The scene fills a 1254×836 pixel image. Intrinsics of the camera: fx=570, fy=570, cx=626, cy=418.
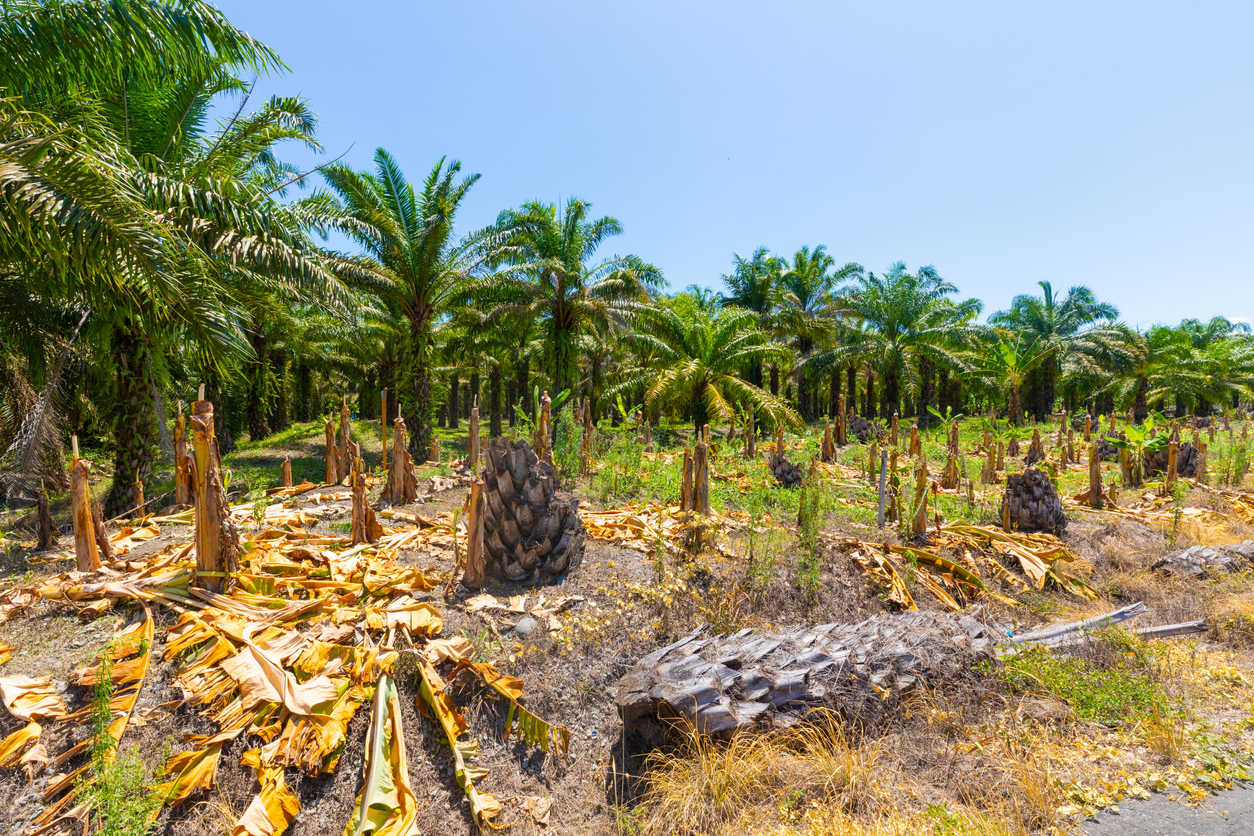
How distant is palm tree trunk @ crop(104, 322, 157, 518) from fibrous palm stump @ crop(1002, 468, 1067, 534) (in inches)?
466

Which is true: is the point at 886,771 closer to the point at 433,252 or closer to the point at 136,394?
the point at 136,394

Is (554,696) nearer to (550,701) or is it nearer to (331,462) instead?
(550,701)

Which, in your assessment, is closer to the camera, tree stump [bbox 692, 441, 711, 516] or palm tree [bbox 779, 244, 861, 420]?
tree stump [bbox 692, 441, 711, 516]

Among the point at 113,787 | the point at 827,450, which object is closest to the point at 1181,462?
the point at 827,450

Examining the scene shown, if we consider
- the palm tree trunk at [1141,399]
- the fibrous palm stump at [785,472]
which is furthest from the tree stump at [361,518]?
the palm tree trunk at [1141,399]

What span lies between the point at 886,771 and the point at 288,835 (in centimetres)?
309

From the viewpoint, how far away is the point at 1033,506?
23.1ft

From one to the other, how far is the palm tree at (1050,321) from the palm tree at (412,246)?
24942mm

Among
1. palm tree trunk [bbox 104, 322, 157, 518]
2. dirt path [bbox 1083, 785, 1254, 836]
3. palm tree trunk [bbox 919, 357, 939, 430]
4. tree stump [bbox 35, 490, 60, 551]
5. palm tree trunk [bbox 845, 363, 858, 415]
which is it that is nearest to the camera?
dirt path [bbox 1083, 785, 1254, 836]

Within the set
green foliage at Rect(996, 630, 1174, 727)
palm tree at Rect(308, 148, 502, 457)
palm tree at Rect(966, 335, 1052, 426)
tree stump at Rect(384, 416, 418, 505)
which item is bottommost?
green foliage at Rect(996, 630, 1174, 727)

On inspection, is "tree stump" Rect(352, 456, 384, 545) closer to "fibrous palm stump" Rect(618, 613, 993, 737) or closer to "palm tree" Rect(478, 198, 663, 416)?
"fibrous palm stump" Rect(618, 613, 993, 737)

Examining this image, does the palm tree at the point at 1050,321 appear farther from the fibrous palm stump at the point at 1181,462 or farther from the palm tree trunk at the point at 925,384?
the fibrous palm stump at the point at 1181,462

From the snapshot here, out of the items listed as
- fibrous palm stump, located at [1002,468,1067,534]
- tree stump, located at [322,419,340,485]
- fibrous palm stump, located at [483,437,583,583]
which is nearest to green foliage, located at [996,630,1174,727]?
fibrous palm stump, located at [1002,468,1067,534]

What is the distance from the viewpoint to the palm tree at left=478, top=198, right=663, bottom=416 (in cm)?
1578
